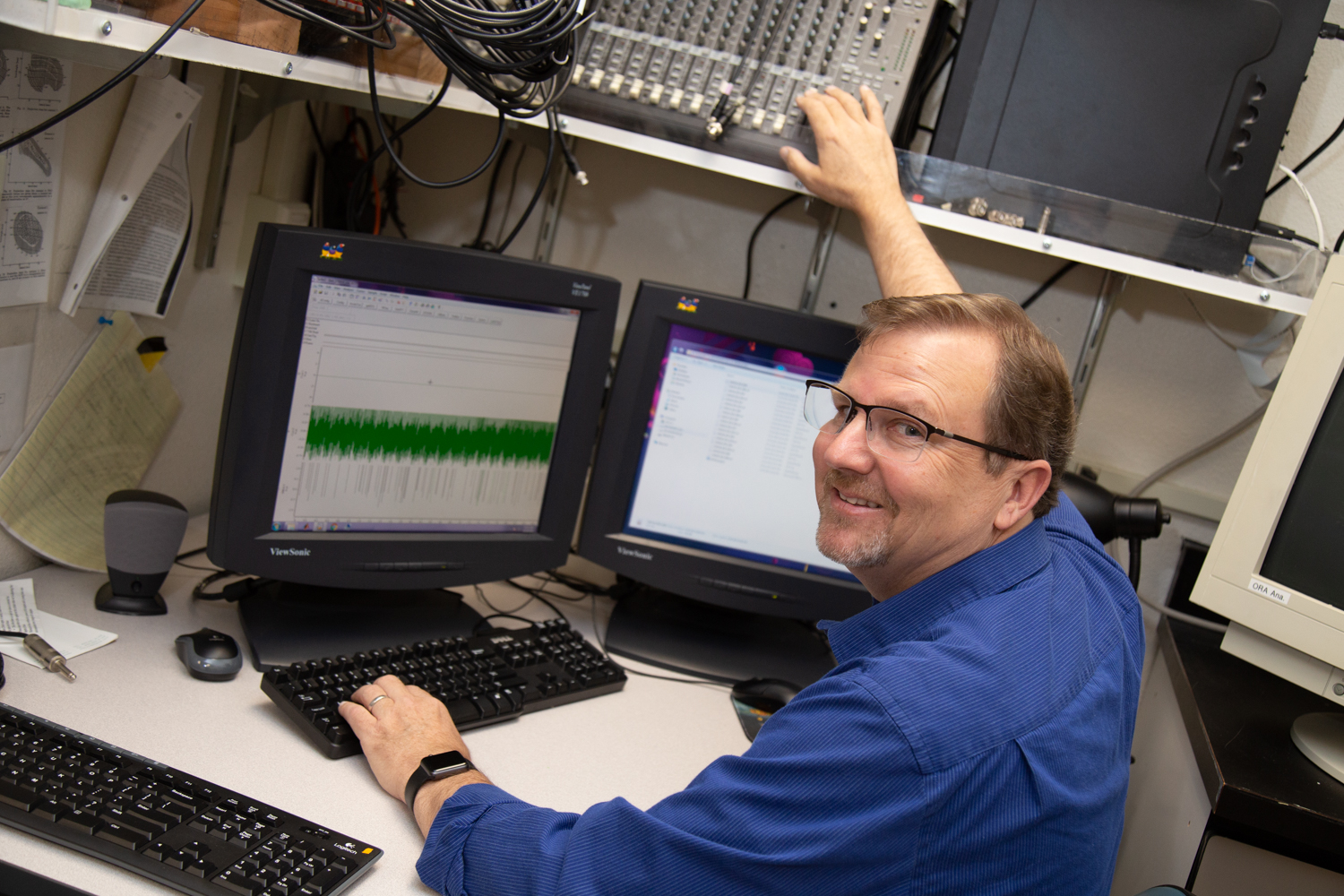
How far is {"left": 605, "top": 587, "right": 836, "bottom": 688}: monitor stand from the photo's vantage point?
147 cm

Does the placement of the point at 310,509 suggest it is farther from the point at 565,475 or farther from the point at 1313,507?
the point at 1313,507

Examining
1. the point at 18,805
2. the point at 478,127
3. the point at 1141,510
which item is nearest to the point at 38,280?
the point at 18,805

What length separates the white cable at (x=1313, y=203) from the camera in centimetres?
151

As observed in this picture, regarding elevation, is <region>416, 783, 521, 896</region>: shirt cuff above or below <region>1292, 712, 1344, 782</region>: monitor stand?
below

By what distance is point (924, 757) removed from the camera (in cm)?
79

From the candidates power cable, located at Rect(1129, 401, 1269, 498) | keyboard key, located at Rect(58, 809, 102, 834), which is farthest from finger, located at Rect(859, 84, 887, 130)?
keyboard key, located at Rect(58, 809, 102, 834)

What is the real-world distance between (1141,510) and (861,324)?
1.90ft

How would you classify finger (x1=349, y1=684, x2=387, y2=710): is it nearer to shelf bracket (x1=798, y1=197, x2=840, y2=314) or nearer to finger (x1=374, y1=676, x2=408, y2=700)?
finger (x1=374, y1=676, x2=408, y2=700)

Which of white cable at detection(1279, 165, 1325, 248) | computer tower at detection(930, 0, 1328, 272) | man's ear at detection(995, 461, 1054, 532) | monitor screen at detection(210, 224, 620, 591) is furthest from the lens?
white cable at detection(1279, 165, 1325, 248)

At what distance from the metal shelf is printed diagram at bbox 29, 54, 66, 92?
0.20 metres

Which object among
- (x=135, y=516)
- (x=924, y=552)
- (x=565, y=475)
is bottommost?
(x=135, y=516)

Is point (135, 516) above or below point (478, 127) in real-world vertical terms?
below

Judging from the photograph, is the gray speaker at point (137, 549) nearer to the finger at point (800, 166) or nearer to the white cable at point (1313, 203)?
the finger at point (800, 166)

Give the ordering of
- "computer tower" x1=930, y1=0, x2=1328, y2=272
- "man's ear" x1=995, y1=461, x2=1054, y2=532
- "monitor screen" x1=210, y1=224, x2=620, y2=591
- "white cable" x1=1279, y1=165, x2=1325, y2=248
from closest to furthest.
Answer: "man's ear" x1=995, y1=461, x2=1054, y2=532, "monitor screen" x1=210, y1=224, x2=620, y2=591, "computer tower" x1=930, y1=0, x2=1328, y2=272, "white cable" x1=1279, y1=165, x2=1325, y2=248
